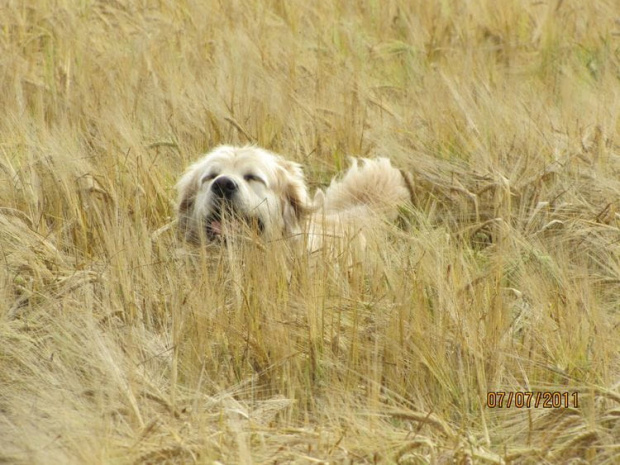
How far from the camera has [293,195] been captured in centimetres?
475

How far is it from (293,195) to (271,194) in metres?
0.14

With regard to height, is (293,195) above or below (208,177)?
below

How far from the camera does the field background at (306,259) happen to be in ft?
8.34

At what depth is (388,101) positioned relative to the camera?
560 centimetres

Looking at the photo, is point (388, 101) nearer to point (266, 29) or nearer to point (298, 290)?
point (266, 29)

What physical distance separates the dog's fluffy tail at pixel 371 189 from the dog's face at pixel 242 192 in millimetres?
161

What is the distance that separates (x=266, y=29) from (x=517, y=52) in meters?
1.53
